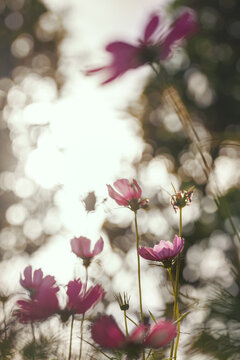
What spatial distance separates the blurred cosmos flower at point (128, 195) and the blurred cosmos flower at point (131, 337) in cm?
16

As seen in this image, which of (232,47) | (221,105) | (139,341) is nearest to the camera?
(139,341)

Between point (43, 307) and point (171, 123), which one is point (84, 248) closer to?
point (43, 307)

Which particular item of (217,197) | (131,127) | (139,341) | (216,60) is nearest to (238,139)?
(217,197)

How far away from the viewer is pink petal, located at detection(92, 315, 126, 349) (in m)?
0.26

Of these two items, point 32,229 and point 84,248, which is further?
point 32,229

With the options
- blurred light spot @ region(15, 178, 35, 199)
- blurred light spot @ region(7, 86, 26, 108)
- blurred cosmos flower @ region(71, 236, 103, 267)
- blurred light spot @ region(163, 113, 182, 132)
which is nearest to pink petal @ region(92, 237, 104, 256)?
blurred cosmos flower @ region(71, 236, 103, 267)

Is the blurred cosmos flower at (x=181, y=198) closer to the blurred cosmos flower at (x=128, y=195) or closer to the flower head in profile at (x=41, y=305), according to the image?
the blurred cosmos flower at (x=128, y=195)

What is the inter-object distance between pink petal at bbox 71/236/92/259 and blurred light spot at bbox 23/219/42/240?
187 inches

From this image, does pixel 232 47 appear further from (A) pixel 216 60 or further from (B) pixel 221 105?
(B) pixel 221 105

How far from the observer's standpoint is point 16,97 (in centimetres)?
529

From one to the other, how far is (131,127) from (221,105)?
1266 mm

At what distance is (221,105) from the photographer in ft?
15.9

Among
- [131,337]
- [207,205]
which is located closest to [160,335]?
[131,337]

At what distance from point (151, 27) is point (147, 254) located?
22 centimetres
